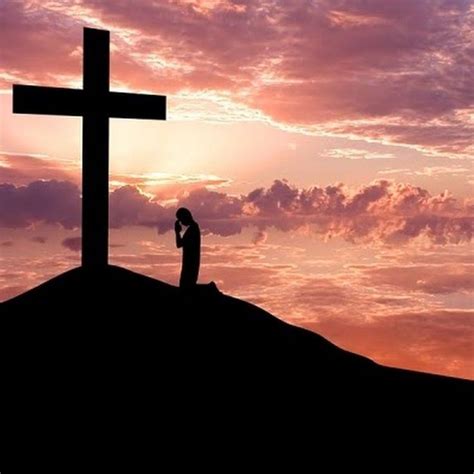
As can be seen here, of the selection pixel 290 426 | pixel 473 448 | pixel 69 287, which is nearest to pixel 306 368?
pixel 290 426

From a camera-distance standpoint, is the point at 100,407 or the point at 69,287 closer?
the point at 100,407

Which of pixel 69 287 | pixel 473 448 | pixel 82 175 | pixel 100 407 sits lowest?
pixel 473 448

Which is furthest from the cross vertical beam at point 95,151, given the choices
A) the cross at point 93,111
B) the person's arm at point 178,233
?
the person's arm at point 178,233

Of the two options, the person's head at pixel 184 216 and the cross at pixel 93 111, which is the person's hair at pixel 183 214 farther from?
the cross at pixel 93 111

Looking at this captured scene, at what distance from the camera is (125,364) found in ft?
47.7

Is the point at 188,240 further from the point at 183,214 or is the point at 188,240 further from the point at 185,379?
the point at 185,379

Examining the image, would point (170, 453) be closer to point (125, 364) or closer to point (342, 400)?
point (125, 364)

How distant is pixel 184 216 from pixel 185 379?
2.90 meters

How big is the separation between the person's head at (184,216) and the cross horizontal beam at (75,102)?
2731 mm

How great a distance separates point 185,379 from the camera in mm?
14438

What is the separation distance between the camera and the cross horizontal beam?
16.4 m

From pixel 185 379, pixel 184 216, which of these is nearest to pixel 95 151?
pixel 184 216

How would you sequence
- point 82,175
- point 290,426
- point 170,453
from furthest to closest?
point 82,175, point 290,426, point 170,453

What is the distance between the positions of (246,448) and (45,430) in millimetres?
3060
